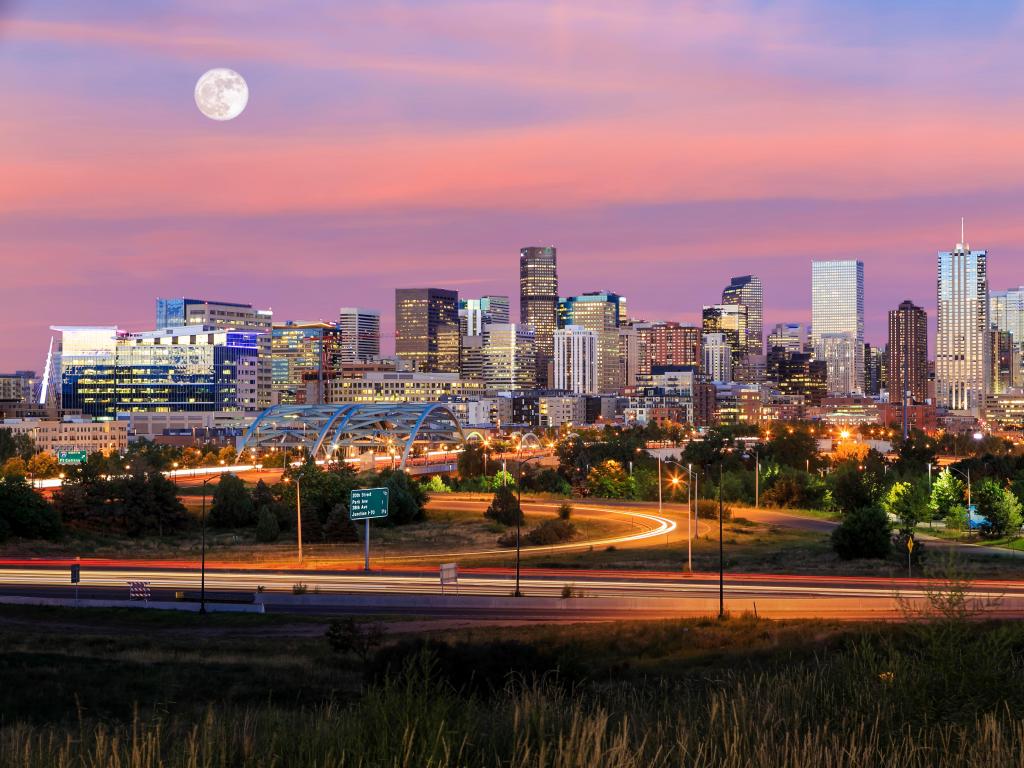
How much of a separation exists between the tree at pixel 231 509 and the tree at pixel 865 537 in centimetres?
5021

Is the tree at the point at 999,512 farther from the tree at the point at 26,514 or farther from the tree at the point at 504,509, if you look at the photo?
the tree at the point at 26,514

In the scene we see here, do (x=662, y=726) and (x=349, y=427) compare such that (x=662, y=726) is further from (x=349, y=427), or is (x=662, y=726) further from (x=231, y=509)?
(x=349, y=427)

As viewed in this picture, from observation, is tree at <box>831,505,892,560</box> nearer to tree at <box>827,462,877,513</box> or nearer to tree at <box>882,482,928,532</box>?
tree at <box>882,482,928,532</box>

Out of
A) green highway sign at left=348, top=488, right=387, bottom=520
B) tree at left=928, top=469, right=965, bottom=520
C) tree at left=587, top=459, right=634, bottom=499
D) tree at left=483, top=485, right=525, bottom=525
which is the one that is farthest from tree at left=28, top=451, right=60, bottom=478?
tree at left=928, top=469, right=965, bottom=520

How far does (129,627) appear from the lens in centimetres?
4653

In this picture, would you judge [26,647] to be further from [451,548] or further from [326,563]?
[451,548]

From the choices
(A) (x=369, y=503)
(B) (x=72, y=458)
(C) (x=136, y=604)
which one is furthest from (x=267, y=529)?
(B) (x=72, y=458)

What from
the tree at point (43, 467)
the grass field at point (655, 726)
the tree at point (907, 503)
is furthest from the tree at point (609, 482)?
the grass field at point (655, 726)

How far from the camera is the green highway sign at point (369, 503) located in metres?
67.6

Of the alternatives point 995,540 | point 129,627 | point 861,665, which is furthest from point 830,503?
point 861,665

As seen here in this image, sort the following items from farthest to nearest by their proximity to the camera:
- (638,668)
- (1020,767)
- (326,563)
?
(326,563)
(638,668)
(1020,767)

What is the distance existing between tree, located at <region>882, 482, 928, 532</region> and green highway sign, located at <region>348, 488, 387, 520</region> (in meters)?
44.8

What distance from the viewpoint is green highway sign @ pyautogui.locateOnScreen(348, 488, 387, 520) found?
2662 inches

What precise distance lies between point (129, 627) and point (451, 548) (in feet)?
115
